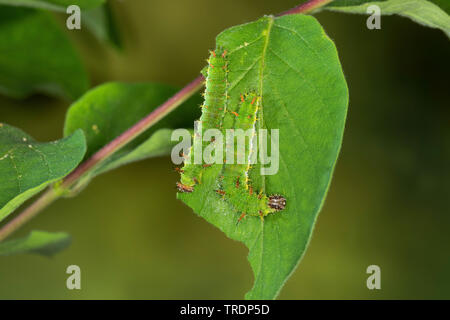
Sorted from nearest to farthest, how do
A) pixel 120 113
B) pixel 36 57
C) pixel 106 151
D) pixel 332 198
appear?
pixel 106 151 → pixel 120 113 → pixel 36 57 → pixel 332 198

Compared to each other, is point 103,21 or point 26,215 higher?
point 103,21

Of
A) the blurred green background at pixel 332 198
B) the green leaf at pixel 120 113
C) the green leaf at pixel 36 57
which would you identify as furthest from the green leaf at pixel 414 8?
the blurred green background at pixel 332 198

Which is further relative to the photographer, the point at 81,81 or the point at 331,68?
the point at 81,81

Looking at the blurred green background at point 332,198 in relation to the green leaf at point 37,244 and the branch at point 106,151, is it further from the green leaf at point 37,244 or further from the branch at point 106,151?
the branch at point 106,151

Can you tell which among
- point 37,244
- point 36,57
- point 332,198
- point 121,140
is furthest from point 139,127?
point 332,198

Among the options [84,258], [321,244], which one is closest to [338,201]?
[321,244]

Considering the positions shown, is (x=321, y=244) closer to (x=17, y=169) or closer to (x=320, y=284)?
(x=320, y=284)

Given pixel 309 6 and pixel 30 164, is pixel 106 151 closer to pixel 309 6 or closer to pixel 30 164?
pixel 30 164
